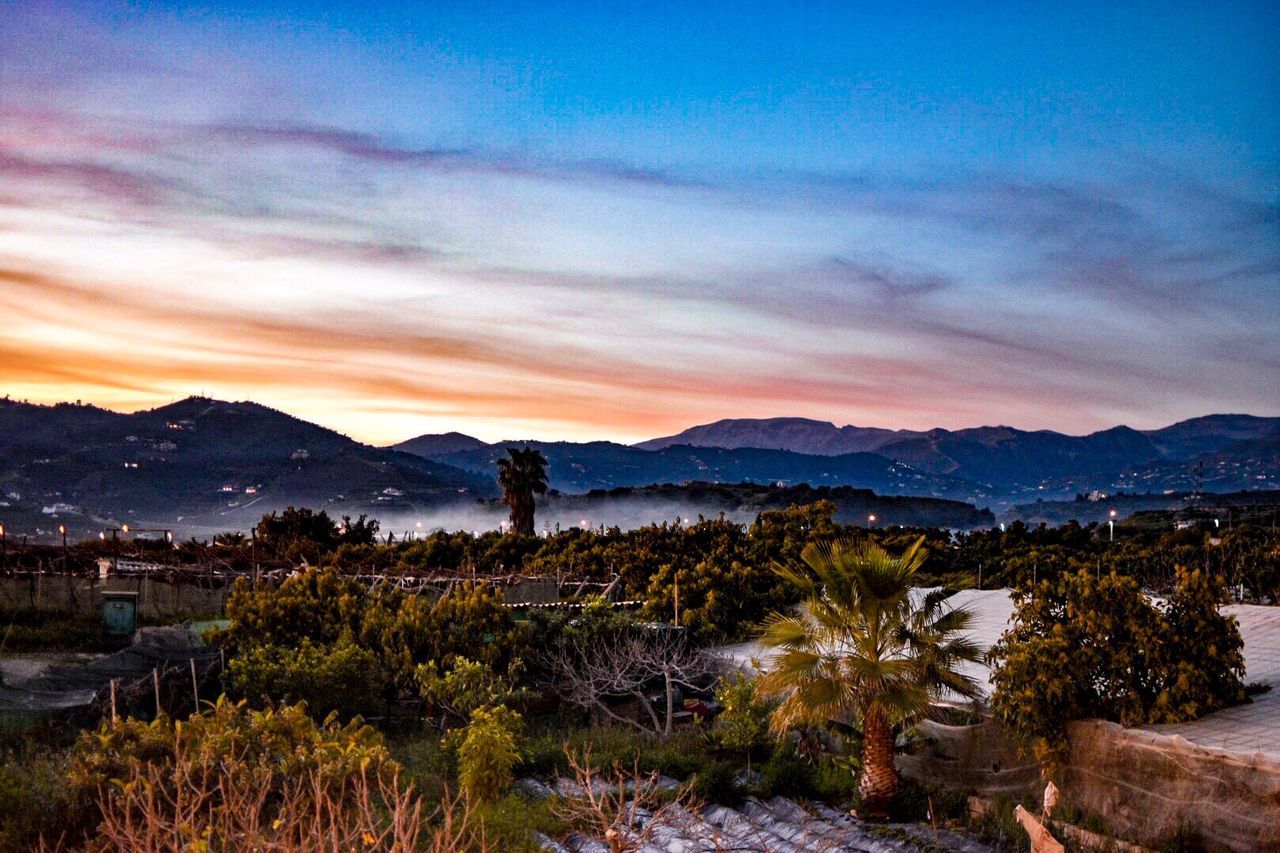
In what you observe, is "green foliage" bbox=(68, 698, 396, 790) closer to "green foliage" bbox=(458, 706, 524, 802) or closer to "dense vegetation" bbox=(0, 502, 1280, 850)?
"dense vegetation" bbox=(0, 502, 1280, 850)

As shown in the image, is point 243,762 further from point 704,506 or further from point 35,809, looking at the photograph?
point 704,506

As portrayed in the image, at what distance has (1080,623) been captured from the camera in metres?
13.6

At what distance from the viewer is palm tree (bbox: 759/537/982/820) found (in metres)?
A: 14.0

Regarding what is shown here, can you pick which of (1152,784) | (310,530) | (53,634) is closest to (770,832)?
(1152,784)

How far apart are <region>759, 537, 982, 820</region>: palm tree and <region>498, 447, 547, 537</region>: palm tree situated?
37.7 meters

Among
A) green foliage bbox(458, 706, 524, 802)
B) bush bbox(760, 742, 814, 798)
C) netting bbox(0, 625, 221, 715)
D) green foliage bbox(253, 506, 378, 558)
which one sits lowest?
bush bbox(760, 742, 814, 798)

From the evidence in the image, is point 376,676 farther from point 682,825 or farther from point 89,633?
point 89,633

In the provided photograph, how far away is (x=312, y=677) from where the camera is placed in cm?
1784

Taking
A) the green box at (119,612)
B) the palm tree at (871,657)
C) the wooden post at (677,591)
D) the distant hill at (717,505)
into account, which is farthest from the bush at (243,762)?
the distant hill at (717,505)

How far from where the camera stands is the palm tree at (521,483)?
52188 mm

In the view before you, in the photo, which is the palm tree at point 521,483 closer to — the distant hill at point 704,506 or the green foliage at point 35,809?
the green foliage at point 35,809

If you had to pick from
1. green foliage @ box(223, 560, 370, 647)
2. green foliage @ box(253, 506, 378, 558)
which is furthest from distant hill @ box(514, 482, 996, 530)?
green foliage @ box(223, 560, 370, 647)

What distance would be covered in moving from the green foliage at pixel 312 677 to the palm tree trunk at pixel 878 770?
8654mm

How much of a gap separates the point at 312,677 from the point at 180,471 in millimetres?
153518
